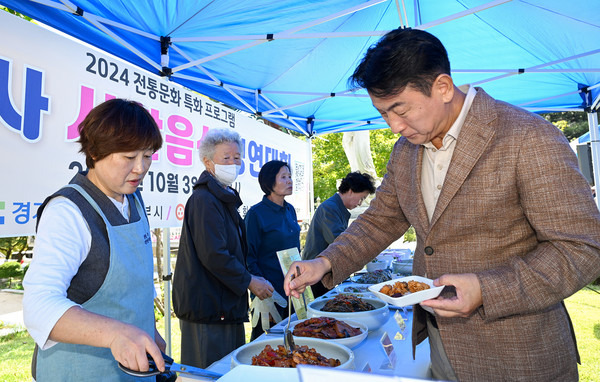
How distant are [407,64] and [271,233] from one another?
219cm

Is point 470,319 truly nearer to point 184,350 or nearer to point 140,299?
point 140,299

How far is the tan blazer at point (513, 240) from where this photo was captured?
1.01 meters

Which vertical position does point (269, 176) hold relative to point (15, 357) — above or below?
above

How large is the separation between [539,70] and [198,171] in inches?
163

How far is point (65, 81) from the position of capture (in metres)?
2.33

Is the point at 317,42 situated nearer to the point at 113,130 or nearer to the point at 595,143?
the point at 113,130

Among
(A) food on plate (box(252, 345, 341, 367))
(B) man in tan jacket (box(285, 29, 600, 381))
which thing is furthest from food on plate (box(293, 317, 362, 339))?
(B) man in tan jacket (box(285, 29, 600, 381))

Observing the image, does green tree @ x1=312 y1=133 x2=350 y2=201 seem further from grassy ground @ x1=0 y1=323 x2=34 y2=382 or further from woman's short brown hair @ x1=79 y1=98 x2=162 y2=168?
woman's short brown hair @ x1=79 y1=98 x2=162 y2=168

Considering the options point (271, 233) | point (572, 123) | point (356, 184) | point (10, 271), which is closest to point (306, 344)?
point (271, 233)

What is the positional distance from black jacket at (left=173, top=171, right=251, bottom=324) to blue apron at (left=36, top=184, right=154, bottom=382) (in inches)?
36.3

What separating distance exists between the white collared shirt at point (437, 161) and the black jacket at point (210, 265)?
1448mm

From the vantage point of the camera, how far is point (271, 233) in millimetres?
3139

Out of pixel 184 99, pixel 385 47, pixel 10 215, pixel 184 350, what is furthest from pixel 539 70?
pixel 10 215

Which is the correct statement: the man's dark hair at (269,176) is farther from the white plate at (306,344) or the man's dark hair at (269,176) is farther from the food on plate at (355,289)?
the white plate at (306,344)
